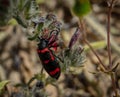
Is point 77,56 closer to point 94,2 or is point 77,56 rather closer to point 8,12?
point 8,12

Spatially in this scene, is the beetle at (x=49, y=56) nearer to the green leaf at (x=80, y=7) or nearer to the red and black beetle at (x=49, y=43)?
the red and black beetle at (x=49, y=43)

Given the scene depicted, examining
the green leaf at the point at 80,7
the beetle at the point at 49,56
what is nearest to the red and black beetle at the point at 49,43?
the beetle at the point at 49,56

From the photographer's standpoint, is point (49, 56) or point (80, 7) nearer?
point (80, 7)

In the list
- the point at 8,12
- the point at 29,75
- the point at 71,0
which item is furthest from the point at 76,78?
the point at 8,12

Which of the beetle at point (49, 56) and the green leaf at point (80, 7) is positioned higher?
the green leaf at point (80, 7)

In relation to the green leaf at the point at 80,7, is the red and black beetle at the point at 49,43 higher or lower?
lower

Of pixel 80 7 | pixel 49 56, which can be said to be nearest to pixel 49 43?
pixel 49 56

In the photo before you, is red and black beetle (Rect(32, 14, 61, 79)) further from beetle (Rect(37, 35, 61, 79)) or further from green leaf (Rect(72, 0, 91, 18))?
green leaf (Rect(72, 0, 91, 18))

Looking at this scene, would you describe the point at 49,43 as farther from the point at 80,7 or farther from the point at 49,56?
the point at 80,7

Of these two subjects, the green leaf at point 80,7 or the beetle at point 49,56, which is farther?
the beetle at point 49,56
